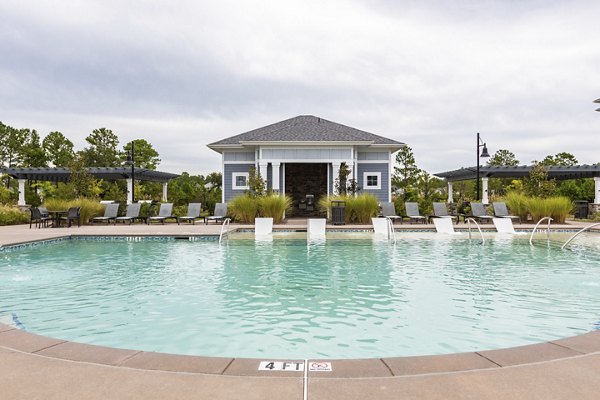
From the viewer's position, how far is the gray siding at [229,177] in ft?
78.1

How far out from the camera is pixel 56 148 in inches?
1802

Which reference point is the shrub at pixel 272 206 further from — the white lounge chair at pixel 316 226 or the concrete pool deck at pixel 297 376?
the concrete pool deck at pixel 297 376

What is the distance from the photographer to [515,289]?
650 centimetres

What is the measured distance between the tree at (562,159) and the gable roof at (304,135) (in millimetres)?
35835

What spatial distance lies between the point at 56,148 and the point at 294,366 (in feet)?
166

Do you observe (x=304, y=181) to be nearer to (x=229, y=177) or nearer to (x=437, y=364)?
(x=229, y=177)

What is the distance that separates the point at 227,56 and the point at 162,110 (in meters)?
9.27

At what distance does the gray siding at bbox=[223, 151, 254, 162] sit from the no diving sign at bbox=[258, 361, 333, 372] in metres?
21.2

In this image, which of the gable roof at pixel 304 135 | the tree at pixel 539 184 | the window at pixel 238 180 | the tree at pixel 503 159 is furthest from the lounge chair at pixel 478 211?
the tree at pixel 503 159

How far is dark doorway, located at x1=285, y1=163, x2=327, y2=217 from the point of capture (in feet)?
88.0

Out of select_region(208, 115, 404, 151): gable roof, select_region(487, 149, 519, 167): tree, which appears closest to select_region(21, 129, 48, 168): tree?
select_region(208, 115, 404, 151): gable roof

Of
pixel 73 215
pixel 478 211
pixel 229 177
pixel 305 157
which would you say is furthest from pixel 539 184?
pixel 73 215

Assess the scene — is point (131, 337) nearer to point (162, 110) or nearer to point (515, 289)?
point (515, 289)

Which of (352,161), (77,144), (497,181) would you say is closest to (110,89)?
(352,161)
